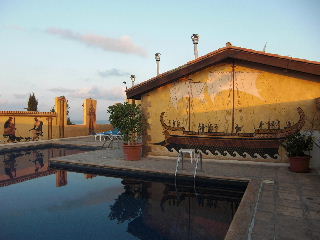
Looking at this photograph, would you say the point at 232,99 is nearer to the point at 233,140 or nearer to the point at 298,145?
the point at 233,140

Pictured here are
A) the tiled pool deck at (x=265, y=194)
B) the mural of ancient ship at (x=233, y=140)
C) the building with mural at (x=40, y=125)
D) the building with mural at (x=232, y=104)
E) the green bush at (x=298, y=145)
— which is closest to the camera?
the tiled pool deck at (x=265, y=194)

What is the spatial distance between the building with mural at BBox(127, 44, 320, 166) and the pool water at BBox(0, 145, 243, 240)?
10.3 ft

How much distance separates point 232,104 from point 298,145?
3.03 meters

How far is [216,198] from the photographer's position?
24.3 feet

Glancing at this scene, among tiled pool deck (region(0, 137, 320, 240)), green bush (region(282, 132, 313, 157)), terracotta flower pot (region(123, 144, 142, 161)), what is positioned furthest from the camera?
terracotta flower pot (region(123, 144, 142, 161))

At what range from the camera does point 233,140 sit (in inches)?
420

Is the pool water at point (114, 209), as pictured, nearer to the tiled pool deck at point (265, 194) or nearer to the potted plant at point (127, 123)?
the tiled pool deck at point (265, 194)

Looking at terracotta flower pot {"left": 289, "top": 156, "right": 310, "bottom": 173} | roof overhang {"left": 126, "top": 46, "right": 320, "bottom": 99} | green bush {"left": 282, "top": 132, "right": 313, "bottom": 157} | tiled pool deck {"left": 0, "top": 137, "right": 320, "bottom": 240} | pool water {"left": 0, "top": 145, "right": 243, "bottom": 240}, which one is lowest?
pool water {"left": 0, "top": 145, "right": 243, "bottom": 240}

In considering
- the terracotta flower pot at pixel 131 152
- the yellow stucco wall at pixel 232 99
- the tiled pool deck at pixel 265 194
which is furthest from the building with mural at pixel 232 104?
the terracotta flower pot at pixel 131 152

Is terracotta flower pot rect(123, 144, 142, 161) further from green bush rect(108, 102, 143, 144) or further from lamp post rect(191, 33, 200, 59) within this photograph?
lamp post rect(191, 33, 200, 59)

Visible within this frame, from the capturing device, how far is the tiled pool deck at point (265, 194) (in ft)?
13.8

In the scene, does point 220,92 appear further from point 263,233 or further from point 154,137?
point 263,233

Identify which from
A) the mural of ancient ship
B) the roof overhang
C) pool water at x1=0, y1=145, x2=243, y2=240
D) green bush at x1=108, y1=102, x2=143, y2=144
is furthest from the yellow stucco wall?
pool water at x1=0, y1=145, x2=243, y2=240

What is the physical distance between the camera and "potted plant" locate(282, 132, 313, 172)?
866cm
